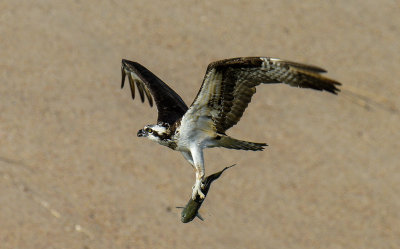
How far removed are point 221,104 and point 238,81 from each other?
457mm

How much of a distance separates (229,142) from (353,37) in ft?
46.4

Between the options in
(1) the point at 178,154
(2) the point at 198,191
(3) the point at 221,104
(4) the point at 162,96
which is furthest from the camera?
(1) the point at 178,154

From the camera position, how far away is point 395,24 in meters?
29.2

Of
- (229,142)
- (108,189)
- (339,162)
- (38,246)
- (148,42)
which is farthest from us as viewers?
(148,42)

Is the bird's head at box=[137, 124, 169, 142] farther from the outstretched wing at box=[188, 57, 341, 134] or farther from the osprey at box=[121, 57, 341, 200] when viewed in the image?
the outstretched wing at box=[188, 57, 341, 134]

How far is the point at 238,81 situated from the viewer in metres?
14.4

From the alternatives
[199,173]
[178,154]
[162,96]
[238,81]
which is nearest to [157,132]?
[199,173]

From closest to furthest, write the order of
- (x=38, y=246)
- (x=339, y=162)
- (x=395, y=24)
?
(x=38, y=246)
(x=339, y=162)
(x=395, y=24)

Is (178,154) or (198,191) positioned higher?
A: (198,191)

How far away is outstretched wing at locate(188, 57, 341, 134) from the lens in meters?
13.7

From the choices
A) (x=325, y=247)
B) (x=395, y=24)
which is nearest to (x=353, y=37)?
(x=395, y=24)

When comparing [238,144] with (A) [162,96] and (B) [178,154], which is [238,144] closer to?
(A) [162,96]

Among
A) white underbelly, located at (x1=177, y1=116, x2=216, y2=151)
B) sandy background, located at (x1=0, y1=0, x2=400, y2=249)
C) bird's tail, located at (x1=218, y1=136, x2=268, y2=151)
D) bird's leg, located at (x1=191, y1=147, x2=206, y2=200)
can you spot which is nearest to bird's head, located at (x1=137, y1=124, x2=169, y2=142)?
white underbelly, located at (x1=177, y1=116, x2=216, y2=151)

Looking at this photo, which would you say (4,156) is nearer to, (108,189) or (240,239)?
(108,189)
